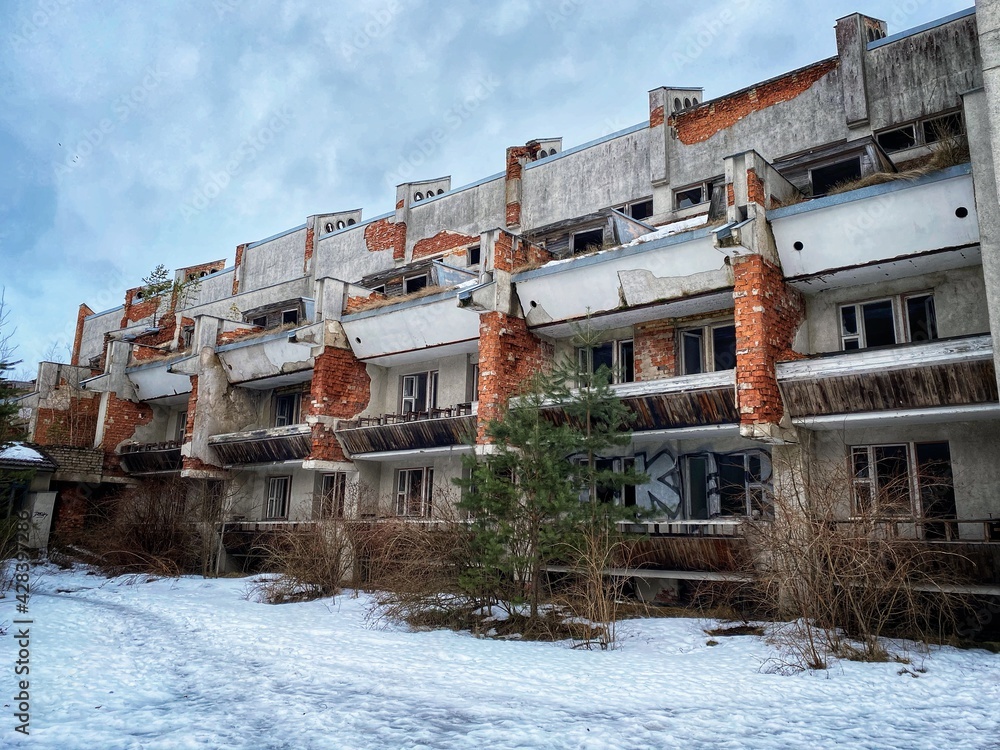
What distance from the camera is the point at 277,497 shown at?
29.3 metres

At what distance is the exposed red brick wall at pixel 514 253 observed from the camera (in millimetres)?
20422

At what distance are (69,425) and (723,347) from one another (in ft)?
99.9

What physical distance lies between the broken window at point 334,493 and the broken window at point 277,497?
2575mm

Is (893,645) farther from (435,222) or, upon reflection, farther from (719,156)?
(435,222)

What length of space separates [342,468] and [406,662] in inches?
550

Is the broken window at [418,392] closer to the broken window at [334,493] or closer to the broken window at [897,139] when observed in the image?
the broken window at [334,493]

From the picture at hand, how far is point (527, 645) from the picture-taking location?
43.0ft

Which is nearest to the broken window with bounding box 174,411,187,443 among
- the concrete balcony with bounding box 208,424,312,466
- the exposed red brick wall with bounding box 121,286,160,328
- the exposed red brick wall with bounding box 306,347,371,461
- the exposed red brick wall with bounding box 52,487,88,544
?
Result: the exposed red brick wall with bounding box 52,487,88,544

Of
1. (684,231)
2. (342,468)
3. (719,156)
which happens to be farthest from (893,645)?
(342,468)

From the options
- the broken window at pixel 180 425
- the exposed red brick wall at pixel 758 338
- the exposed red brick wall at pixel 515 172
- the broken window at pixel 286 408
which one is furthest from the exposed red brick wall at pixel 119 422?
the exposed red brick wall at pixel 758 338

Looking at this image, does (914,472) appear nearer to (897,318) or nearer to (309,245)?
(897,318)

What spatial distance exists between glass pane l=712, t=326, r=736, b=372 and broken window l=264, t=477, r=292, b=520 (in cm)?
1760

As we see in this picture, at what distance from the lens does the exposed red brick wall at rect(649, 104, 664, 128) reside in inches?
882

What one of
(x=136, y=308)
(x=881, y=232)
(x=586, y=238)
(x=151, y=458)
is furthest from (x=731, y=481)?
(x=136, y=308)
